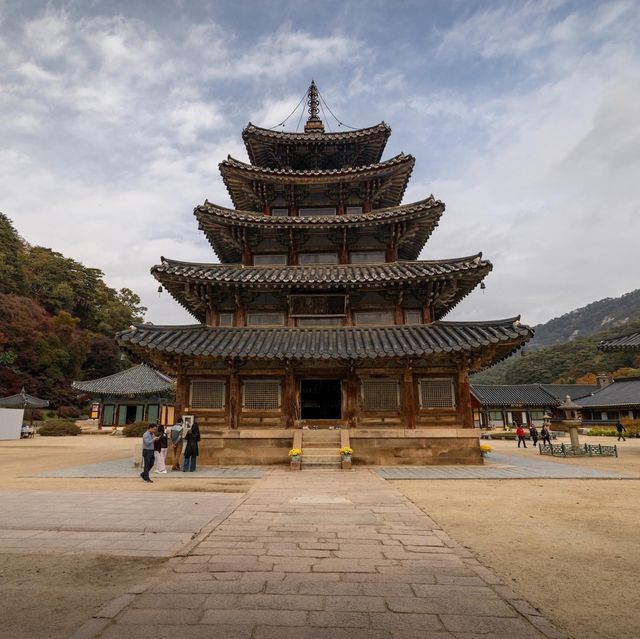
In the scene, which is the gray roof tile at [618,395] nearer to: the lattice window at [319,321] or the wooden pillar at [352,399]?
the wooden pillar at [352,399]

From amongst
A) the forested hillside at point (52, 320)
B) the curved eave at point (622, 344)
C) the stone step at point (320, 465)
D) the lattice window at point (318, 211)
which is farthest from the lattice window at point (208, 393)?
the forested hillside at point (52, 320)

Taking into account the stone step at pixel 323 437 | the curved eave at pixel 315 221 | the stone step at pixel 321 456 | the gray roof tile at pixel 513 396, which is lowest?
the stone step at pixel 321 456

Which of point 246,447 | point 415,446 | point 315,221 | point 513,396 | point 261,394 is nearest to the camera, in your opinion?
point 415,446

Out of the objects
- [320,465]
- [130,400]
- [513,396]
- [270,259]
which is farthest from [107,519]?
[513,396]

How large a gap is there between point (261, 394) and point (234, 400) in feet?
3.62

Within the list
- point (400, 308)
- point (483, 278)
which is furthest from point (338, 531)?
point (483, 278)

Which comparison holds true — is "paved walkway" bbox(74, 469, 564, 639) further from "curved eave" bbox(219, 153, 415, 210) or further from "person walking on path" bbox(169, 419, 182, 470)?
"curved eave" bbox(219, 153, 415, 210)

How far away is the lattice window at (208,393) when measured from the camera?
16.8 meters

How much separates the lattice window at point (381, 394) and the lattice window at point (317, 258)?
600cm

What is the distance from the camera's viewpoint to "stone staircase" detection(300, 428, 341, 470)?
15.4 m

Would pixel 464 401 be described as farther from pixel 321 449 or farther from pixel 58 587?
pixel 58 587

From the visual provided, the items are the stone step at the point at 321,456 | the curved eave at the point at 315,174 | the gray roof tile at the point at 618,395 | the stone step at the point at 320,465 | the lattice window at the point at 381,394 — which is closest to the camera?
the stone step at the point at 320,465

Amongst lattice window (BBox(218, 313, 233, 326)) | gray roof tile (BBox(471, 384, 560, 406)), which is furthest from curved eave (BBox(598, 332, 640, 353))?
gray roof tile (BBox(471, 384, 560, 406))

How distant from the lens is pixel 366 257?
1956 centimetres
